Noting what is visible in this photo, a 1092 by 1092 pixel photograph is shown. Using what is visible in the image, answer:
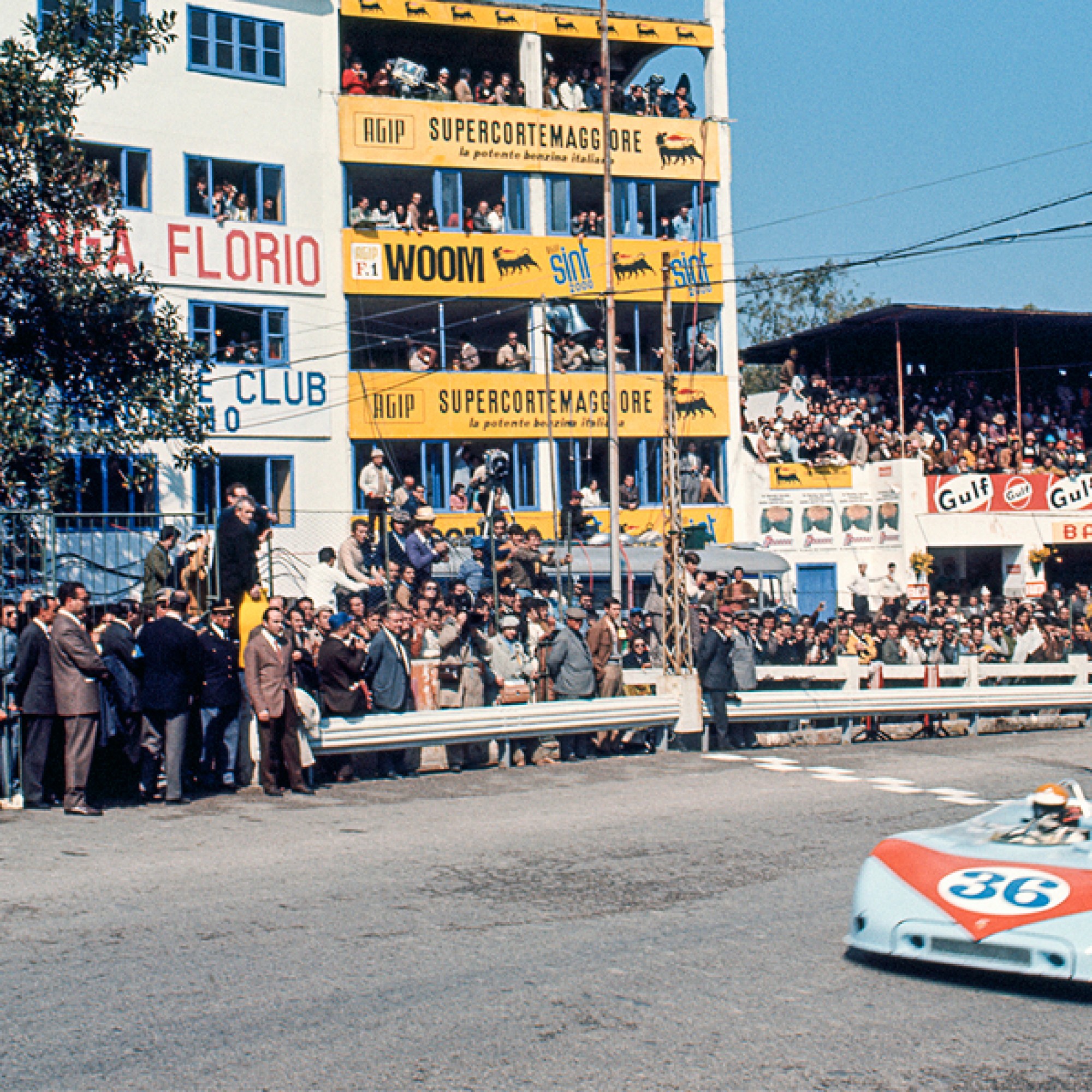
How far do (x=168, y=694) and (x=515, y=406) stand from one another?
752 inches

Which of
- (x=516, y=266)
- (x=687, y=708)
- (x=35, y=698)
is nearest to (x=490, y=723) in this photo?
(x=687, y=708)

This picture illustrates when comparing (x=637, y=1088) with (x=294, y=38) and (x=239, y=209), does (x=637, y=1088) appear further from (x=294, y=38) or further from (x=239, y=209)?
(x=294, y=38)

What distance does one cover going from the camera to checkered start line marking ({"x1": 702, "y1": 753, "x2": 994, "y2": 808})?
1317 centimetres

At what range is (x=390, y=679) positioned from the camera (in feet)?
48.9

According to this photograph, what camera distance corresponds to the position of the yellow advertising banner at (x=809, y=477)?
108 ft

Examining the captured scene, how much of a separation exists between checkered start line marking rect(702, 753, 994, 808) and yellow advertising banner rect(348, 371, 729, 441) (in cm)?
1329

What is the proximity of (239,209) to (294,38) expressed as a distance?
405 cm

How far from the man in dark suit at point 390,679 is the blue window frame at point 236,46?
16.9m

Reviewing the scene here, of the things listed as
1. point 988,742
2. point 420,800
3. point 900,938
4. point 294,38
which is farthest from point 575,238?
point 900,938

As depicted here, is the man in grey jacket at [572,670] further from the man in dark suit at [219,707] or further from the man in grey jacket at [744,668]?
the man in dark suit at [219,707]

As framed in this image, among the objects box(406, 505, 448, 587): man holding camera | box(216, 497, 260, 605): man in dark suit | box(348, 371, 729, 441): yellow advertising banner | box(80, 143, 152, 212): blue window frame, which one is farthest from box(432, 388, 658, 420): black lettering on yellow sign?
box(216, 497, 260, 605): man in dark suit

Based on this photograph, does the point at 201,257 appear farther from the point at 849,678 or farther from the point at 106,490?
the point at 849,678

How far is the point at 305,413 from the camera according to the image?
28625 millimetres

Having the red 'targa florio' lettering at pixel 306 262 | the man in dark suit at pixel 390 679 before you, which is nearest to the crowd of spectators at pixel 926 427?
the red 'targa florio' lettering at pixel 306 262
